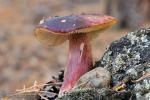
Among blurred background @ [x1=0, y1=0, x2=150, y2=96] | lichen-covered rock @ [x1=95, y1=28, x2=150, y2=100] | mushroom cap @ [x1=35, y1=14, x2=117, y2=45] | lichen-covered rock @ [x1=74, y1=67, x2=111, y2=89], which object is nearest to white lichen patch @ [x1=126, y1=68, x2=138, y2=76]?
lichen-covered rock @ [x1=95, y1=28, x2=150, y2=100]

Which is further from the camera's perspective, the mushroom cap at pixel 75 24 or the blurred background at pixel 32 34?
the blurred background at pixel 32 34

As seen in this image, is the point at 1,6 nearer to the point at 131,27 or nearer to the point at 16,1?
the point at 16,1

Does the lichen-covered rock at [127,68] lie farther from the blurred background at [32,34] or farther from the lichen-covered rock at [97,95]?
the blurred background at [32,34]

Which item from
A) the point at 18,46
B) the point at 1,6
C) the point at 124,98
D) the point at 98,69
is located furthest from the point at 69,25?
the point at 1,6

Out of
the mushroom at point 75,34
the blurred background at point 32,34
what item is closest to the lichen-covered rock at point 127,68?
the mushroom at point 75,34

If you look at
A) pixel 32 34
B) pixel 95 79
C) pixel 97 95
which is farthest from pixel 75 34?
pixel 32 34

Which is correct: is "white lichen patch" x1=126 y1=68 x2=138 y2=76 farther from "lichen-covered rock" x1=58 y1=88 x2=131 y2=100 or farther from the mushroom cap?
the mushroom cap
